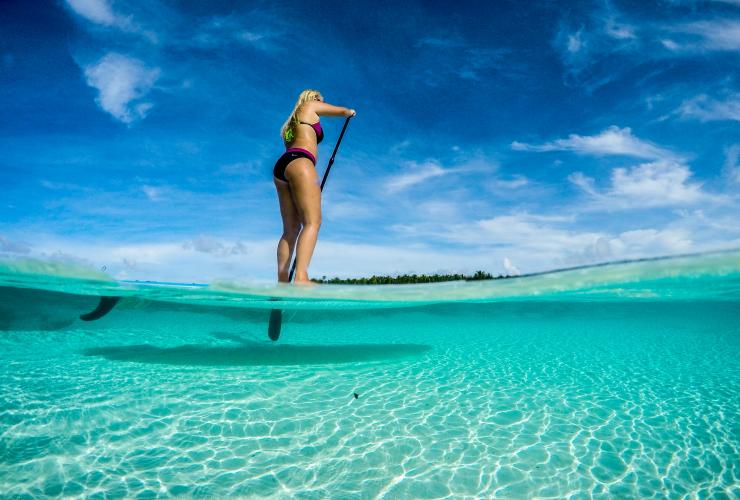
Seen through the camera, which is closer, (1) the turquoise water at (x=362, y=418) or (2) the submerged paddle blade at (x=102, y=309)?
(1) the turquoise water at (x=362, y=418)

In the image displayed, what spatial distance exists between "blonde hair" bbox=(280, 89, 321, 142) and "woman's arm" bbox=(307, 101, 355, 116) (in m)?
0.30

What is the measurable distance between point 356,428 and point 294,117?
487 cm

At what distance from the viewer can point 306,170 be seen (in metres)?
5.01

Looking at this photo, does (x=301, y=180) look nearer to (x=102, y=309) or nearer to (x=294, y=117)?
(x=294, y=117)

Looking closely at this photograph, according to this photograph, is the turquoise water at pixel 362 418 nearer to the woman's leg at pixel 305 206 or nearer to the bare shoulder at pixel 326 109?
the woman's leg at pixel 305 206

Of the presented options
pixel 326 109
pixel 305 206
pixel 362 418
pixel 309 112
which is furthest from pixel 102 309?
pixel 362 418

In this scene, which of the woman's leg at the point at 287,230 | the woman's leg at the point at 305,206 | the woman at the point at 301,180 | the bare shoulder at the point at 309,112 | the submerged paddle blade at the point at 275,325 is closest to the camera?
the woman's leg at the point at 305,206

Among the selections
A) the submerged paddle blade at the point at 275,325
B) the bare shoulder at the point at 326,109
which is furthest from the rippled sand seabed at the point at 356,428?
the bare shoulder at the point at 326,109

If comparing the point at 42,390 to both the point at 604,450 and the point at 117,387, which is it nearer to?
the point at 117,387

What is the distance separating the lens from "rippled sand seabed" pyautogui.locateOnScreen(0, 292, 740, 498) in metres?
3.07

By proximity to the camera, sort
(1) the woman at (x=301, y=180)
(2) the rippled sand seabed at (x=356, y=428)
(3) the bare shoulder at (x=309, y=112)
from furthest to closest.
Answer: (3) the bare shoulder at (x=309, y=112) → (1) the woman at (x=301, y=180) → (2) the rippled sand seabed at (x=356, y=428)

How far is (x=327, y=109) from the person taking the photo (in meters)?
5.58

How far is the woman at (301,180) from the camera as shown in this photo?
495cm

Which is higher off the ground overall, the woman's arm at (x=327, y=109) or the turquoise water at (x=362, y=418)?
the woman's arm at (x=327, y=109)
